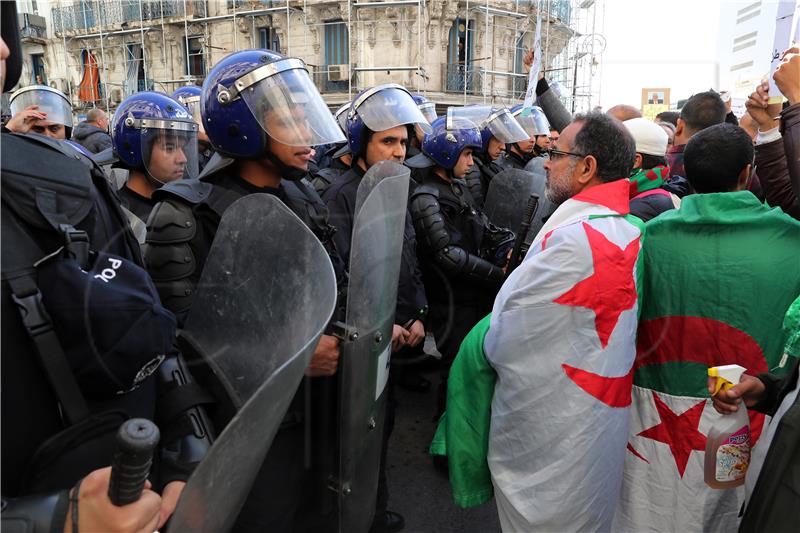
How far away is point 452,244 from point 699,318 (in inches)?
70.4

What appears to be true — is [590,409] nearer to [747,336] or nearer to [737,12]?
[747,336]

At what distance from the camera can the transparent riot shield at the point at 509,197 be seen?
424 centimetres

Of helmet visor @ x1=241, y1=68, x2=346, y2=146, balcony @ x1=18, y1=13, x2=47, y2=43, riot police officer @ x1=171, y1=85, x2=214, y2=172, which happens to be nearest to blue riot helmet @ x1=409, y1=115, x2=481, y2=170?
helmet visor @ x1=241, y1=68, x2=346, y2=146

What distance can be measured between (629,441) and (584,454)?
14.6 inches

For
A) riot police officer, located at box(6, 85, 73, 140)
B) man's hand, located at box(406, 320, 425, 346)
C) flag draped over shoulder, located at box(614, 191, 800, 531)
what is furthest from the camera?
riot police officer, located at box(6, 85, 73, 140)

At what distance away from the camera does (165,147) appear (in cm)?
299

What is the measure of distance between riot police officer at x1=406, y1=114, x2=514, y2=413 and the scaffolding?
15768 mm

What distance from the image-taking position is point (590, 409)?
5.52 ft

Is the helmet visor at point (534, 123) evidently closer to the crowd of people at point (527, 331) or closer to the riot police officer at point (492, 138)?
the riot police officer at point (492, 138)

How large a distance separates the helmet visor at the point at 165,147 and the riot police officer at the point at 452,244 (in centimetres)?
139

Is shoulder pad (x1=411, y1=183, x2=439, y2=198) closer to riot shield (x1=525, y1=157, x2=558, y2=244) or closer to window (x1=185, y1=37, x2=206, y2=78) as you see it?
riot shield (x1=525, y1=157, x2=558, y2=244)

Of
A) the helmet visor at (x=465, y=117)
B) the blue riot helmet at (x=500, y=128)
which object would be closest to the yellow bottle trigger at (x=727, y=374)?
the helmet visor at (x=465, y=117)

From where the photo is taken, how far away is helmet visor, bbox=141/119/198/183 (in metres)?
2.91

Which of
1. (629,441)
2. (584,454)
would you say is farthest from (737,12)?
(584,454)
